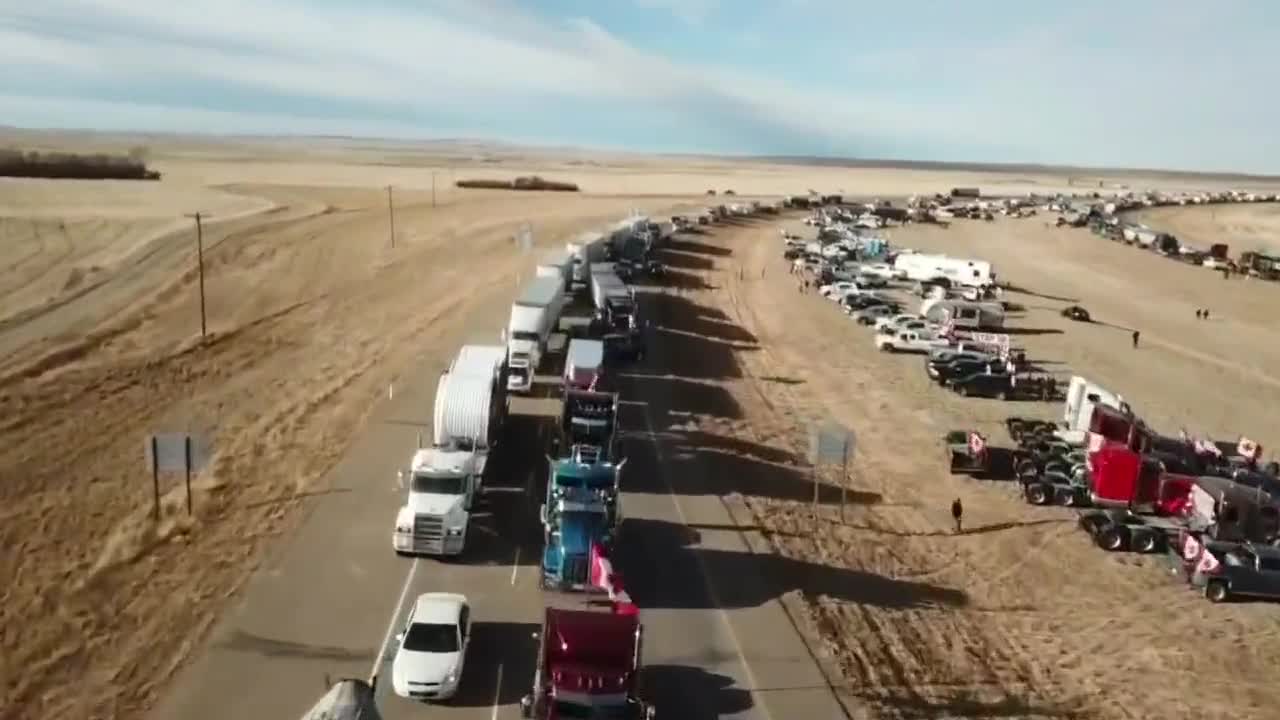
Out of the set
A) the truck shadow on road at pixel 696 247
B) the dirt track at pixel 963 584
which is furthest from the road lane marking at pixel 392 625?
the truck shadow on road at pixel 696 247

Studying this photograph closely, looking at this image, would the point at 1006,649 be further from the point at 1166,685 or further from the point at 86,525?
the point at 86,525

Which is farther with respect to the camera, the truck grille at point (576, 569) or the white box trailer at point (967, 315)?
the white box trailer at point (967, 315)

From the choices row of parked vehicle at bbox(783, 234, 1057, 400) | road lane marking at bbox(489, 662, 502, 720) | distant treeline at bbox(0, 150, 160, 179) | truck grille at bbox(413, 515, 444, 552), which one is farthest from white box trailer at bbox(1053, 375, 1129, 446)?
distant treeline at bbox(0, 150, 160, 179)

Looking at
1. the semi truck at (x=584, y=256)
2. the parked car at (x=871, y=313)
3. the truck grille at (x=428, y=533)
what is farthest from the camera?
the parked car at (x=871, y=313)

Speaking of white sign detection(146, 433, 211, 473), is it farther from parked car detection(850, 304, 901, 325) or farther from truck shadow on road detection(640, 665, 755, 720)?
parked car detection(850, 304, 901, 325)

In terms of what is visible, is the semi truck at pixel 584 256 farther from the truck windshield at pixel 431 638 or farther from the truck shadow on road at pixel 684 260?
the truck windshield at pixel 431 638

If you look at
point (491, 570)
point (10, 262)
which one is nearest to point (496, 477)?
→ point (491, 570)

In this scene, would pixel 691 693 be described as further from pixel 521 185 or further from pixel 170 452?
pixel 521 185
